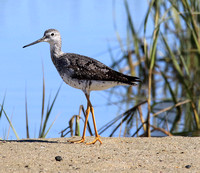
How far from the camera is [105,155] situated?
5438mm

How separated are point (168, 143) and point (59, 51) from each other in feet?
6.81

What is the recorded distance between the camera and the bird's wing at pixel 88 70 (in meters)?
6.09

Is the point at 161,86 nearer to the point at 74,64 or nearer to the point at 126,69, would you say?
the point at 126,69

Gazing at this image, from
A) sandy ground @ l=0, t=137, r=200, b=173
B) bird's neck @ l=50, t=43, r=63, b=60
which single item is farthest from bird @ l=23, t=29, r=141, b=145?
sandy ground @ l=0, t=137, r=200, b=173

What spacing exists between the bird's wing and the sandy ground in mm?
902

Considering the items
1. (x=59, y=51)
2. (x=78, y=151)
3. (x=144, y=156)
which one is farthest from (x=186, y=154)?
(x=59, y=51)

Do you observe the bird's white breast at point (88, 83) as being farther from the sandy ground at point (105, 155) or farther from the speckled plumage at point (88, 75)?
the sandy ground at point (105, 155)

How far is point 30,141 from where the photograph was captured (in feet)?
20.3

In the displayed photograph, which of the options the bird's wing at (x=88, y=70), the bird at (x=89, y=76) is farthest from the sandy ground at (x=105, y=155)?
the bird's wing at (x=88, y=70)

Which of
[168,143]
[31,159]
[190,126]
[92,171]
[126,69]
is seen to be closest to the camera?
[92,171]

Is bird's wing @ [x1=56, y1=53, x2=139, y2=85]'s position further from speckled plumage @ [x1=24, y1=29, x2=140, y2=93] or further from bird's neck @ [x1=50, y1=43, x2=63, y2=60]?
bird's neck @ [x1=50, y1=43, x2=63, y2=60]

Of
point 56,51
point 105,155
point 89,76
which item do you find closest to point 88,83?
point 89,76

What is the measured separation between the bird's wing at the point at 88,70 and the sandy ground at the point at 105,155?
0.90m

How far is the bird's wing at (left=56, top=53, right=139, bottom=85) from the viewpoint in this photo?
6.09 metres
